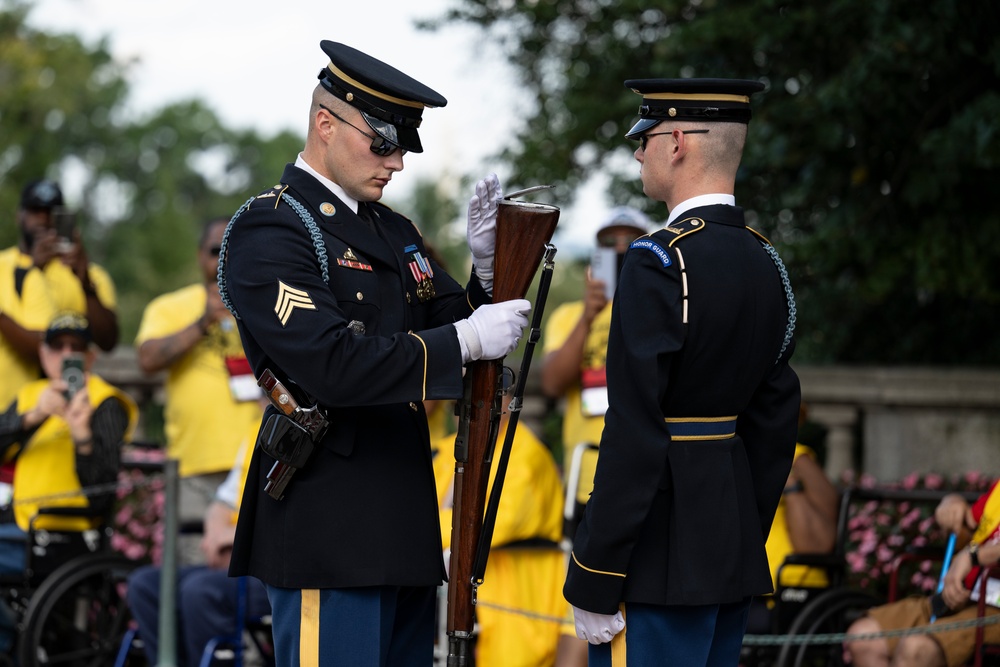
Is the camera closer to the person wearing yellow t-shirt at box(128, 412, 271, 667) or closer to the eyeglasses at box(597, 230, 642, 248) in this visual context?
the person wearing yellow t-shirt at box(128, 412, 271, 667)

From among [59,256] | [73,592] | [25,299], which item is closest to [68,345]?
Answer: [25,299]

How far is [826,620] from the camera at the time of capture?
17.3 feet

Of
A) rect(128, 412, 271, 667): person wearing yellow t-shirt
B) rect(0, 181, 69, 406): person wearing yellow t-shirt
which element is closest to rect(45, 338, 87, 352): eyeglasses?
rect(0, 181, 69, 406): person wearing yellow t-shirt

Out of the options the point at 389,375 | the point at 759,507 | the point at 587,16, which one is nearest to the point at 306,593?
the point at 389,375

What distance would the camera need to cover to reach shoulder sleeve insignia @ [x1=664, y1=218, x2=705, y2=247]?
3.25 metres

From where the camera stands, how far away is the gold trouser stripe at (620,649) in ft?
10.6

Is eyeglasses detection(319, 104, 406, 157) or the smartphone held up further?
the smartphone held up

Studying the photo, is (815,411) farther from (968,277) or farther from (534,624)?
(534,624)

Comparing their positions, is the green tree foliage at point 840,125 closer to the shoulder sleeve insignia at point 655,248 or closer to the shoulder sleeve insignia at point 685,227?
the shoulder sleeve insignia at point 685,227

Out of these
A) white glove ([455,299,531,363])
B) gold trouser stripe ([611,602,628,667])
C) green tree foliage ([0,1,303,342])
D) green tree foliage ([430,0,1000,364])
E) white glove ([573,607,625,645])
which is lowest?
gold trouser stripe ([611,602,628,667])

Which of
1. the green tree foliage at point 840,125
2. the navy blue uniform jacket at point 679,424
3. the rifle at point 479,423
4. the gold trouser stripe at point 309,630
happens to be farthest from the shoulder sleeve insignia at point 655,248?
the green tree foliage at point 840,125

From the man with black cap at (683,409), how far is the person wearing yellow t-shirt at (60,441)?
333 centimetres

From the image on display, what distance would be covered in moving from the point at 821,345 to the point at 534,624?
3.53m

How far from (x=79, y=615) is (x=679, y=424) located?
3587 mm
